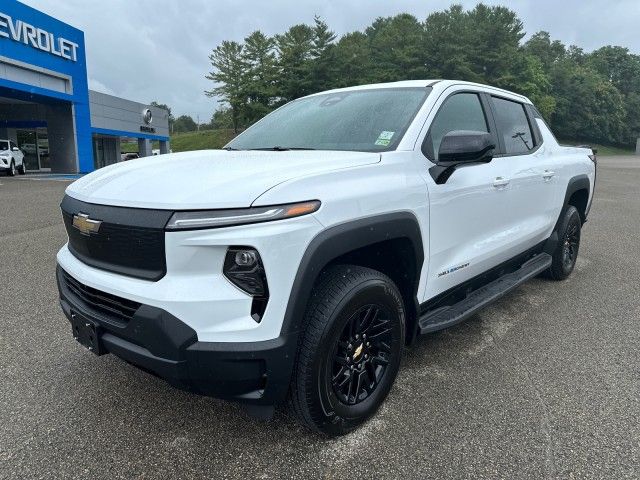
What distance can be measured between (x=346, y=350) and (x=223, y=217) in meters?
0.91

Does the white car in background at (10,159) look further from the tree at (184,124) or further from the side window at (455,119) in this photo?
the tree at (184,124)

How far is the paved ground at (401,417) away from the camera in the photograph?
219 cm

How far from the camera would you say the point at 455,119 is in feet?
10.4

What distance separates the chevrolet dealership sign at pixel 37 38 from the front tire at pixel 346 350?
23.7 meters

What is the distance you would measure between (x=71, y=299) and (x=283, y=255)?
1.23 meters

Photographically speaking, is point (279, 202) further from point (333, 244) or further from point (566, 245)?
point (566, 245)

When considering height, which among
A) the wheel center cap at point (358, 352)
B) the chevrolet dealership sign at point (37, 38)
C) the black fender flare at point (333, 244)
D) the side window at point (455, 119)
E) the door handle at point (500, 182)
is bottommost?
the wheel center cap at point (358, 352)

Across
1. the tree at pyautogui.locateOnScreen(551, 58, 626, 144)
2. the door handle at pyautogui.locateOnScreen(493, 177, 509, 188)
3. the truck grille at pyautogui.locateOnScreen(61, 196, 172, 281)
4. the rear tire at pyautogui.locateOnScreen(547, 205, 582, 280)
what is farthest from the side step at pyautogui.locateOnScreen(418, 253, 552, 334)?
the tree at pyautogui.locateOnScreen(551, 58, 626, 144)

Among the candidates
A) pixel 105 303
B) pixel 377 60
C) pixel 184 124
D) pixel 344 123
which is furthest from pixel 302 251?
pixel 184 124

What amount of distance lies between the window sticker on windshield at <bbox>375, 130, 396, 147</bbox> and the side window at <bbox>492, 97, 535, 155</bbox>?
1266 millimetres

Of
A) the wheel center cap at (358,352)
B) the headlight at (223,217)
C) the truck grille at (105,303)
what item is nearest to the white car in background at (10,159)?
the truck grille at (105,303)

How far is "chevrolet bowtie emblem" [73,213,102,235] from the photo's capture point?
2154mm

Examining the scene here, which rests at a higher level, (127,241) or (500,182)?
(500,182)

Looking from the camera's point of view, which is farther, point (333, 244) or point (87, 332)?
point (87, 332)
